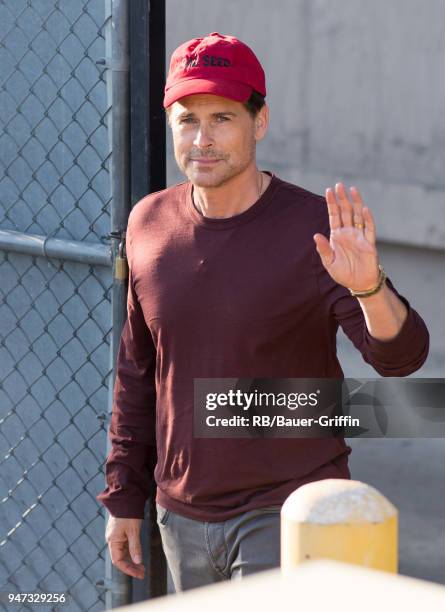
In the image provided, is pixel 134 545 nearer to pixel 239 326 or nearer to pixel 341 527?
pixel 239 326

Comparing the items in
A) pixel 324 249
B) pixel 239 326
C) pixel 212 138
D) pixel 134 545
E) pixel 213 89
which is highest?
pixel 213 89

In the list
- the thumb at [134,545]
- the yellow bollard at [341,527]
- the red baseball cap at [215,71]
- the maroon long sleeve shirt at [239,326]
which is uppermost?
the red baseball cap at [215,71]

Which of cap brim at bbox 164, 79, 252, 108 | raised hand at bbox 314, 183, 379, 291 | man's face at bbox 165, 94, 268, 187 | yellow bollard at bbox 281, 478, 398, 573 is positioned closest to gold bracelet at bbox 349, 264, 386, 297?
raised hand at bbox 314, 183, 379, 291

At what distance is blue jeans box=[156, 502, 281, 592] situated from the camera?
303 cm

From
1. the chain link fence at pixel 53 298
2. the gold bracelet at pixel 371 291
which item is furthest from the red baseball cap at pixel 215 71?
the chain link fence at pixel 53 298

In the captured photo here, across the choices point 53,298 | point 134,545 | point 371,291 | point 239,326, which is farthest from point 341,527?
point 53,298

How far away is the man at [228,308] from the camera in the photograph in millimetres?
3014

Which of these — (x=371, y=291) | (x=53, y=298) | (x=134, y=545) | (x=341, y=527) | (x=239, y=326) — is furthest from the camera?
(x=53, y=298)

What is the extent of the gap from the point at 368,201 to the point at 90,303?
1006mm

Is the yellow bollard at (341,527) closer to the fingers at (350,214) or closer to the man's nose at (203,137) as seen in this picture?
the fingers at (350,214)

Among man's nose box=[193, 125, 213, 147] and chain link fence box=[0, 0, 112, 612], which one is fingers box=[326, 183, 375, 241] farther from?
chain link fence box=[0, 0, 112, 612]

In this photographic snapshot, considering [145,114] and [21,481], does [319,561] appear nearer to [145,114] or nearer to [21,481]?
[145,114]

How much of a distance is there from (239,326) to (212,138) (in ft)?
1.58

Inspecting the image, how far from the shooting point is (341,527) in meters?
1.53
